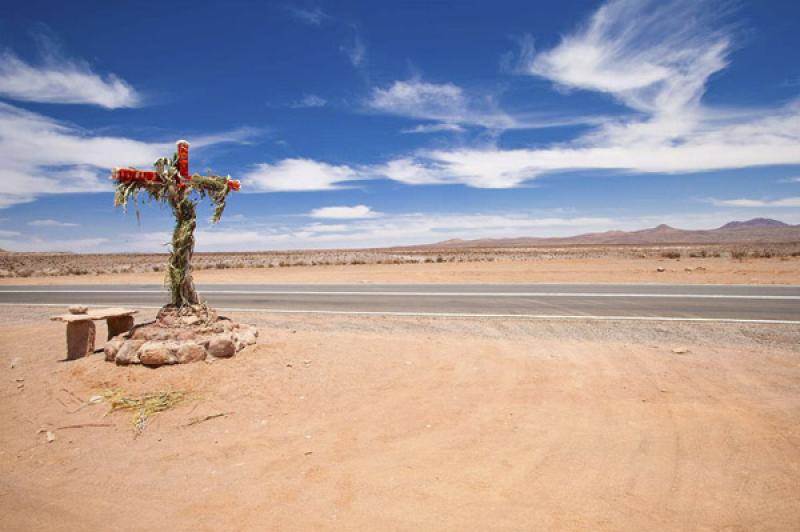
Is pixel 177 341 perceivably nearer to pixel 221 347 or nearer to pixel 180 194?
pixel 221 347

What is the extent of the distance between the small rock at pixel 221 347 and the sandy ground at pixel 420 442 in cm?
19

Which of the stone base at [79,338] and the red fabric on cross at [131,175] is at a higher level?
the red fabric on cross at [131,175]

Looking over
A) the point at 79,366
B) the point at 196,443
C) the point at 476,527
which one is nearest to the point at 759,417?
the point at 476,527

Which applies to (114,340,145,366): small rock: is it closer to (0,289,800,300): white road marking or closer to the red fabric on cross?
the red fabric on cross

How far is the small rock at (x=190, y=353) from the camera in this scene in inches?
251

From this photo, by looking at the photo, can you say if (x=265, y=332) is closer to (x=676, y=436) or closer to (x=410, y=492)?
(x=410, y=492)

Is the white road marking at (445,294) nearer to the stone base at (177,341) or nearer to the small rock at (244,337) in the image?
the small rock at (244,337)

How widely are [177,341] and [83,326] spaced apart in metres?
2.02

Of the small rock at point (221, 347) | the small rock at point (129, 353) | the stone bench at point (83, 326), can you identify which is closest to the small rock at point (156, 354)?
the small rock at point (129, 353)

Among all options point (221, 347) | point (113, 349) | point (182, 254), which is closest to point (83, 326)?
point (113, 349)

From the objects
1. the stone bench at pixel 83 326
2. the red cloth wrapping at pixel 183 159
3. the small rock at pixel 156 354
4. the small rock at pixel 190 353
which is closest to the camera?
the small rock at pixel 156 354

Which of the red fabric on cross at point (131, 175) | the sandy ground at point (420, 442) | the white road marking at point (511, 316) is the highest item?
the red fabric on cross at point (131, 175)

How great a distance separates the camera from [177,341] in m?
6.50

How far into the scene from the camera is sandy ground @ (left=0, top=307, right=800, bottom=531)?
3.38 metres
